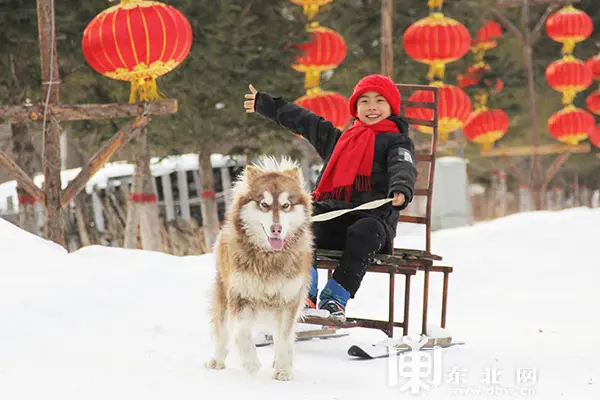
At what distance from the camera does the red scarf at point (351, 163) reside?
5684mm

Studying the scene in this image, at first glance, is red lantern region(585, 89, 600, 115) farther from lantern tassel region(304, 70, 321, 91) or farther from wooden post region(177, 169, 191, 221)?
wooden post region(177, 169, 191, 221)

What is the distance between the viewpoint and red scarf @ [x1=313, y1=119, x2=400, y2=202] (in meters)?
5.68

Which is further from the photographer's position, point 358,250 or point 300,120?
point 300,120

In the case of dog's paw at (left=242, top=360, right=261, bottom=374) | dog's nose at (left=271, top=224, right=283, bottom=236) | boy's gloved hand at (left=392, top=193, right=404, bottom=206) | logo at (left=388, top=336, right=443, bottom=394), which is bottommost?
logo at (left=388, top=336, right=443, bottom=394)

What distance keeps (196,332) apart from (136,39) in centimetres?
301

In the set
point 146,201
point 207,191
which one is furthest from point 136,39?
point 207,191

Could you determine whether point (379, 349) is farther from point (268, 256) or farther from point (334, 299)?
point (268, 256)

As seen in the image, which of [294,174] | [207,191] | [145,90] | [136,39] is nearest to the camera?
[294,174]

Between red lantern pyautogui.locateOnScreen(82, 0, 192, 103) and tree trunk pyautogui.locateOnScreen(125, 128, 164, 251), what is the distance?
421 centimetres

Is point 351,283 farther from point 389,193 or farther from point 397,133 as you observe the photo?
point 397,133

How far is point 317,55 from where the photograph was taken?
38.9 feet

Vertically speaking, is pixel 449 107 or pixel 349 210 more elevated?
pixel 449 107

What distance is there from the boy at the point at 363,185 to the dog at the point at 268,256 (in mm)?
665

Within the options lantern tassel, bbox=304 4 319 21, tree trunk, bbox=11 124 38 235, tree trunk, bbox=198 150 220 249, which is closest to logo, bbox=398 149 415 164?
tree trunk, bbox=11 124 38 235
